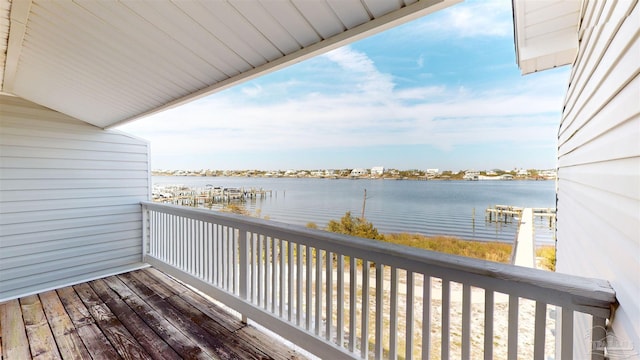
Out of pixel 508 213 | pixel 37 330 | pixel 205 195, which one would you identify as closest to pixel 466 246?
pixel 508 213

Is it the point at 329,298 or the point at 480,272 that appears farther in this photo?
the point at 329,298

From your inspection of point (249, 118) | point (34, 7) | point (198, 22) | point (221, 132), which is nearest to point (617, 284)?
point (198, 22)

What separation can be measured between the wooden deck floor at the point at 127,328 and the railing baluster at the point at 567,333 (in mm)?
1700

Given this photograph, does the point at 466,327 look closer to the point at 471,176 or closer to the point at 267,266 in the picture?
the point at 267,266

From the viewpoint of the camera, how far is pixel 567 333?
1014 millimetres

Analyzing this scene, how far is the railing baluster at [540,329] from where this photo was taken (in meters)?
1.08

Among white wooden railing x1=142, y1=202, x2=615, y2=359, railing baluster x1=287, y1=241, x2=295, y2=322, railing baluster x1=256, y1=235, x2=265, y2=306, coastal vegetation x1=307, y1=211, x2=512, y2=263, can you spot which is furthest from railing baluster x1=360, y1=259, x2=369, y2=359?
coastal vegetation x1=307, y1=211, x2=512, y2=263

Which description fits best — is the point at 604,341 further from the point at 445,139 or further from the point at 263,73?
the point at 445,139

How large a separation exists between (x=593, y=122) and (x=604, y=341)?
96cm

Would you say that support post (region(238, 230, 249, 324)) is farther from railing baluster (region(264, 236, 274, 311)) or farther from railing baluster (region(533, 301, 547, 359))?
railing baluster (region(533, 301, 547, 359))

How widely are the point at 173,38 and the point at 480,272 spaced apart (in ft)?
7.06

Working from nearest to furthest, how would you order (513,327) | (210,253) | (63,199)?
(513,327) → (210,253) → (63,199)

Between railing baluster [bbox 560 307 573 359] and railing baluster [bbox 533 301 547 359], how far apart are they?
0.19ft

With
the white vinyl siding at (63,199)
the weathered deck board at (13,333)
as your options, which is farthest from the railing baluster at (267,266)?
the white vinyl siding at (63,199)
